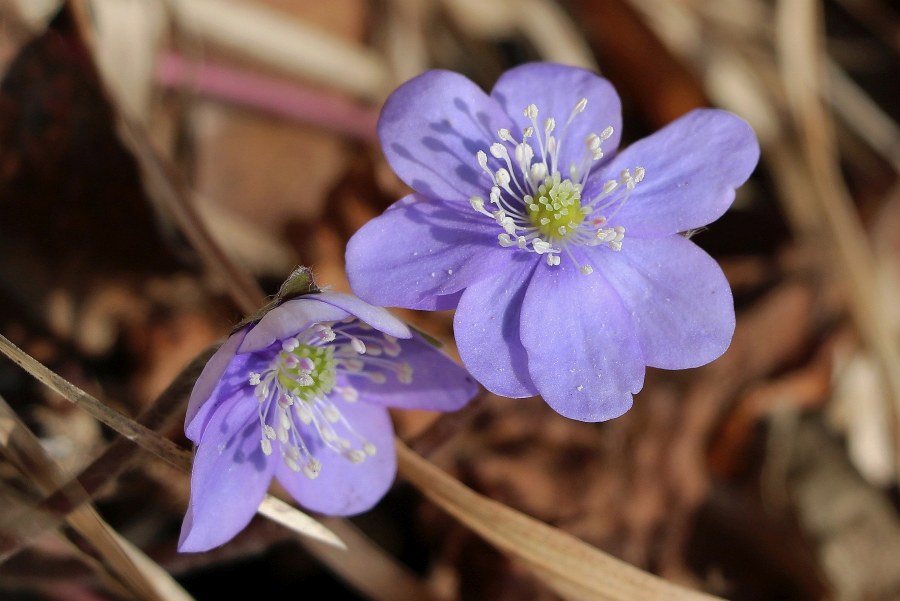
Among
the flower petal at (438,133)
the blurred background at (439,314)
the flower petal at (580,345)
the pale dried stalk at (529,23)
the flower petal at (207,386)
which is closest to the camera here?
the flower petal at (207,386)

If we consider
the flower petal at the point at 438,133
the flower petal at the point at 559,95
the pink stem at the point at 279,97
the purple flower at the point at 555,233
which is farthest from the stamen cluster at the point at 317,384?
the pink stem at the point at 279,97

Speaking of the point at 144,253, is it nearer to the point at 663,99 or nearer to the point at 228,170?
the point at 228,170

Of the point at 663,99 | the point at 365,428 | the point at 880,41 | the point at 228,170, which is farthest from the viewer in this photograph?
the point at 880,41

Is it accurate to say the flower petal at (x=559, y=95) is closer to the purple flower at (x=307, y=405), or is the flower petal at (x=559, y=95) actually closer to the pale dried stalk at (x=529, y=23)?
the purple flower at (x=307, y=405)

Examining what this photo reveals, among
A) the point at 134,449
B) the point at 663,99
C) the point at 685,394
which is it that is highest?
the point at 134,449

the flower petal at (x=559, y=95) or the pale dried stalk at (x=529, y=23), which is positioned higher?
the flower petal at (x=559, y=95)

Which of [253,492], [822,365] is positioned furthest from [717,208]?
[822,365]

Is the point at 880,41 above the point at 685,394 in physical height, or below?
above
